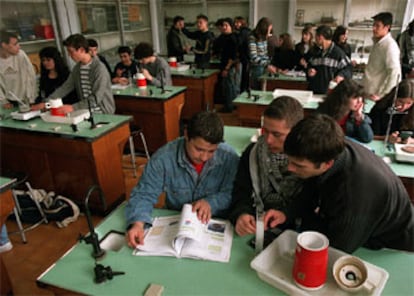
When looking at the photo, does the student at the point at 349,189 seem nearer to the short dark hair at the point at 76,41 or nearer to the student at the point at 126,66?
the short dark hair at the point at 76,41

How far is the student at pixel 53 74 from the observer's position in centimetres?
321

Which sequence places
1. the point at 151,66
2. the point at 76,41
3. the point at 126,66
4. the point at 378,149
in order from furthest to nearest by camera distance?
the point at 126,66, the point at 151,66, the point at 76,41, the point at 378,149

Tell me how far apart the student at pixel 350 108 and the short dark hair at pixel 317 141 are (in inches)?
46.2

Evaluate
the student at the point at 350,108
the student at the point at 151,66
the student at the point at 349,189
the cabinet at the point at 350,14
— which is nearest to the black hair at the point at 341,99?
the student at the point at 350,108

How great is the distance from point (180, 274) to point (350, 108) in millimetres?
1670

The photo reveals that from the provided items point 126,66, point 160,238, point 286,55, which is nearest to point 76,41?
point 126,66

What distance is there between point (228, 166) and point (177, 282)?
1.92 feet

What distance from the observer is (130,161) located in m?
3.64

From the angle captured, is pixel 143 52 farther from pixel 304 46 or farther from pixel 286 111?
pixel 286 111

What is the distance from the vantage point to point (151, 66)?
3775 millimetres

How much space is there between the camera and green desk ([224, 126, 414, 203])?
177 centimetres

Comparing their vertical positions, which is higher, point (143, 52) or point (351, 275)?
point (143, 52)

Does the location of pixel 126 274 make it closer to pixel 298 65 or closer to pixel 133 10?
pixel 298 65

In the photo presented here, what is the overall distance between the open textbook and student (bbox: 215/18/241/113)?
157 inches
